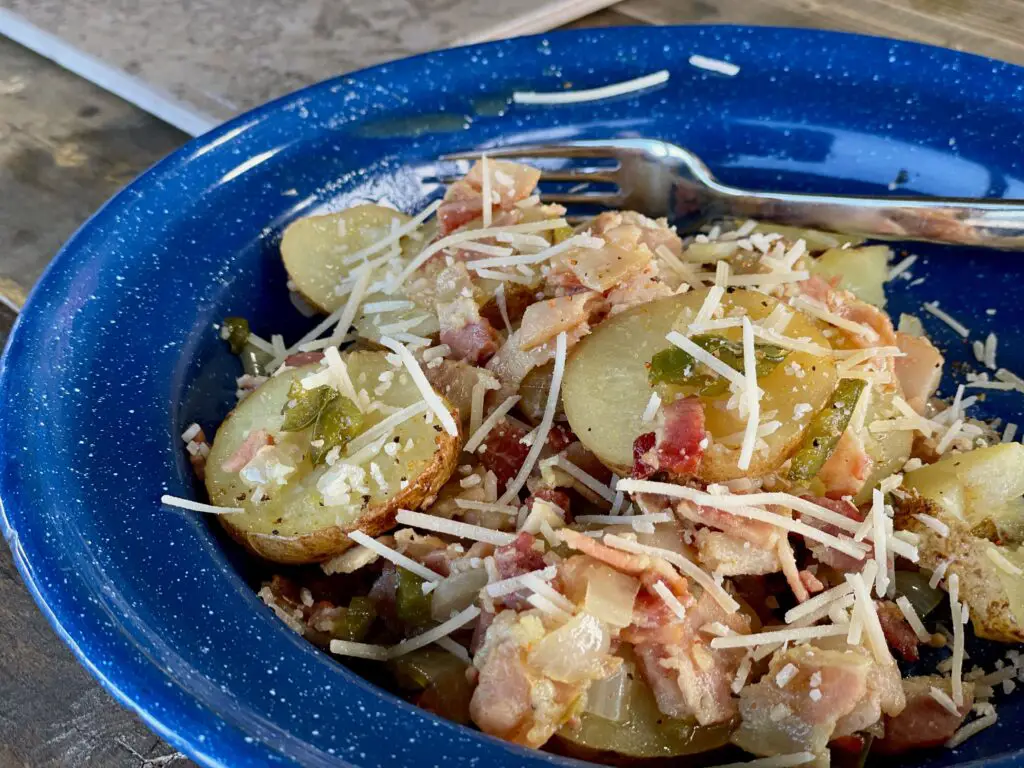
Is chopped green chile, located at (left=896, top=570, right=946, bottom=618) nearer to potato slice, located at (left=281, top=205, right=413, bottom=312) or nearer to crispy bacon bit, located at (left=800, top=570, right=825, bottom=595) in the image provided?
crispy bacon bit, located at (left=800, top=570, right=825, bottom=595)

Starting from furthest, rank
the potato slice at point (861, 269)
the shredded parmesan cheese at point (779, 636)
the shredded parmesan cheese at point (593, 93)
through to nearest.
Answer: the shredded parmesan cheese at point (593, 93)
the potato slice at point (861, 269)
the shredded parmesan cheese at point (779, 636)

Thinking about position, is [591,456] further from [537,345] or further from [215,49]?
[215,49]

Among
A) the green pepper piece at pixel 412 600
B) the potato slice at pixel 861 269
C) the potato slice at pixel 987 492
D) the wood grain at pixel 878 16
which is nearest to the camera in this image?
the green pepper piece at pixel 412 600

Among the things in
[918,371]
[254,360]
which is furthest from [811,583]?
[254,360]

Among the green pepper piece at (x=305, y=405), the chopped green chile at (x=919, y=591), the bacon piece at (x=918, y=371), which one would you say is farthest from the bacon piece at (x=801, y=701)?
the green pepper piece at (x=305, y=405)

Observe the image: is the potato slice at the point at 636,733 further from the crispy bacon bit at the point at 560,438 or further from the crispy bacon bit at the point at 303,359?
the crispy bacon bit at the point at 303,359

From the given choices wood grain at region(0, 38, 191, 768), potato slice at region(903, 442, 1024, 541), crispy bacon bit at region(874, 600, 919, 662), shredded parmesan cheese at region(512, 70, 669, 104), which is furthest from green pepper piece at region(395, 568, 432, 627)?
shredded parmesan cheese at region(512, 70, 669, 104)
